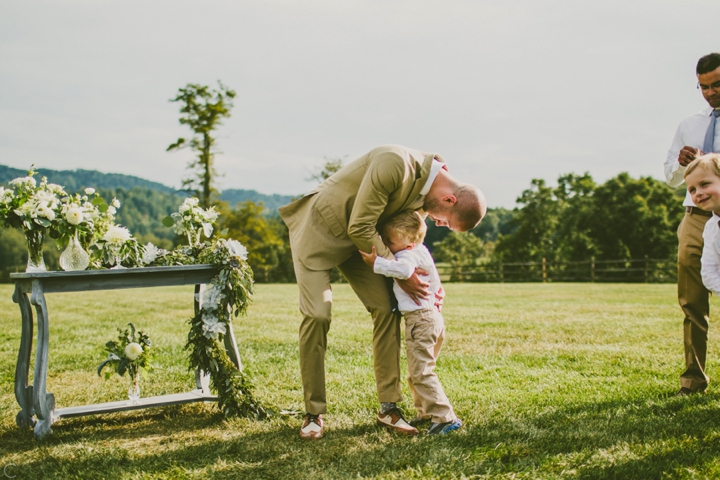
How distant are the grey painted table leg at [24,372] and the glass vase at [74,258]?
0.35m

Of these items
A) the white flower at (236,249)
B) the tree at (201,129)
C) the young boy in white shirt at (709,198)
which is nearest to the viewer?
the young boy in white shirt at (709,198)

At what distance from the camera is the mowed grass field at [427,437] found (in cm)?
289

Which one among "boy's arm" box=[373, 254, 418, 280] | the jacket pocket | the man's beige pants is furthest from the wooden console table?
the man's beige pants

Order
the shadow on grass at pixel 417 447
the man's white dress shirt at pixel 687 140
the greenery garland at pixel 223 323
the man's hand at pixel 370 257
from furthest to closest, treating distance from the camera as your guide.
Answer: the man's white dress shirt at pixel 687 140, the greenery garland at pixel 223 323, the man's hand at pixel 370 257, the shadow on grass at pixel 417 447

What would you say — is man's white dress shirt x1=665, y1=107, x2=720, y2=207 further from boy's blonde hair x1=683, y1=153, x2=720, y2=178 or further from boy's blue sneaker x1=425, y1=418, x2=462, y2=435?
boy's blue sneaker x1=425, y1=418, x2=462, y2=435

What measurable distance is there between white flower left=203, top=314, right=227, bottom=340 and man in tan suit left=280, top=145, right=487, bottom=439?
693mm

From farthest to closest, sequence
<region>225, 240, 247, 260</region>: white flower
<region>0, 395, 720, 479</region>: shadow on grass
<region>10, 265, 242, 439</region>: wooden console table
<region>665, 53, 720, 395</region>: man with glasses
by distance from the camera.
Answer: <region>665, 53, 720, 395</region>: man with glasses < <region>225, 240, 247, 260</region>: white flower < <region>10, 265, 242, 439</region>: wooden console table < <region>0, 395, 720, 479</region>: shadow on grass

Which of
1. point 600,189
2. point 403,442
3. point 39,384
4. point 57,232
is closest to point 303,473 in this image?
point 403,442

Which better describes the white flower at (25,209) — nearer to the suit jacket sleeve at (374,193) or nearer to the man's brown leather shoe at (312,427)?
the suit jacket sleeve at (374,193)

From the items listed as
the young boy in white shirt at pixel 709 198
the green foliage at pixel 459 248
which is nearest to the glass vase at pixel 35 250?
the young boy in white shirt at pixel 709 198

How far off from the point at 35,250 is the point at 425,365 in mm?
2697

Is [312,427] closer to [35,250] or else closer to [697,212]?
[35,250]

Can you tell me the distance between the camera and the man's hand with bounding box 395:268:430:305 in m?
3.55

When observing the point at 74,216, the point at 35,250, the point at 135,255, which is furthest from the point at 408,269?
the point at 35,250
